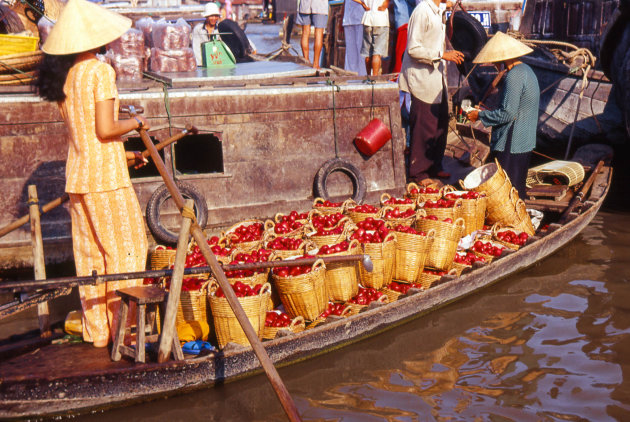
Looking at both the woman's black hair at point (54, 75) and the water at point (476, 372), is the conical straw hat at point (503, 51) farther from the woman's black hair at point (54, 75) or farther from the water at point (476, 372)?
the woman's black hair at point (54, 75)

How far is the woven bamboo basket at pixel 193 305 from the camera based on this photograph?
5227 mm

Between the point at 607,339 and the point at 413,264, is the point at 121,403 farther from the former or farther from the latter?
the point at 607,339

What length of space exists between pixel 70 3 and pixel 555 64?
948 centimetres

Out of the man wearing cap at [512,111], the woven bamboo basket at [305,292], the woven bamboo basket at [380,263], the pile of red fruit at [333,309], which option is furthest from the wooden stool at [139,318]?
the man wearing cap at [512,111]

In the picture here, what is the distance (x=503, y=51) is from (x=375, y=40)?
3.68m

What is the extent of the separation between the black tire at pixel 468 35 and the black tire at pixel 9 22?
858cm

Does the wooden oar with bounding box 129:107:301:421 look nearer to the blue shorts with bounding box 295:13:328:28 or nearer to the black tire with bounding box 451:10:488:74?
the blue shorts with bounding box 295:13:328:28

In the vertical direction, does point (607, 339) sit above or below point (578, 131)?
below

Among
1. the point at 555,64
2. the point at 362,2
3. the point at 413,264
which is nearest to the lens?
the point at 413,264

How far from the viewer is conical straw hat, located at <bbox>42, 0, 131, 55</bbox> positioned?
436 cm

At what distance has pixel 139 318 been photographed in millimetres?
4445

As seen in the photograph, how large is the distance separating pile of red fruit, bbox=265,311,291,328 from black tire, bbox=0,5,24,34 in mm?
5127

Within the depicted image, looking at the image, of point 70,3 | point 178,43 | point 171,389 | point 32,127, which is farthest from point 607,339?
point 178,43

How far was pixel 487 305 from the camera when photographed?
21.3 ft
